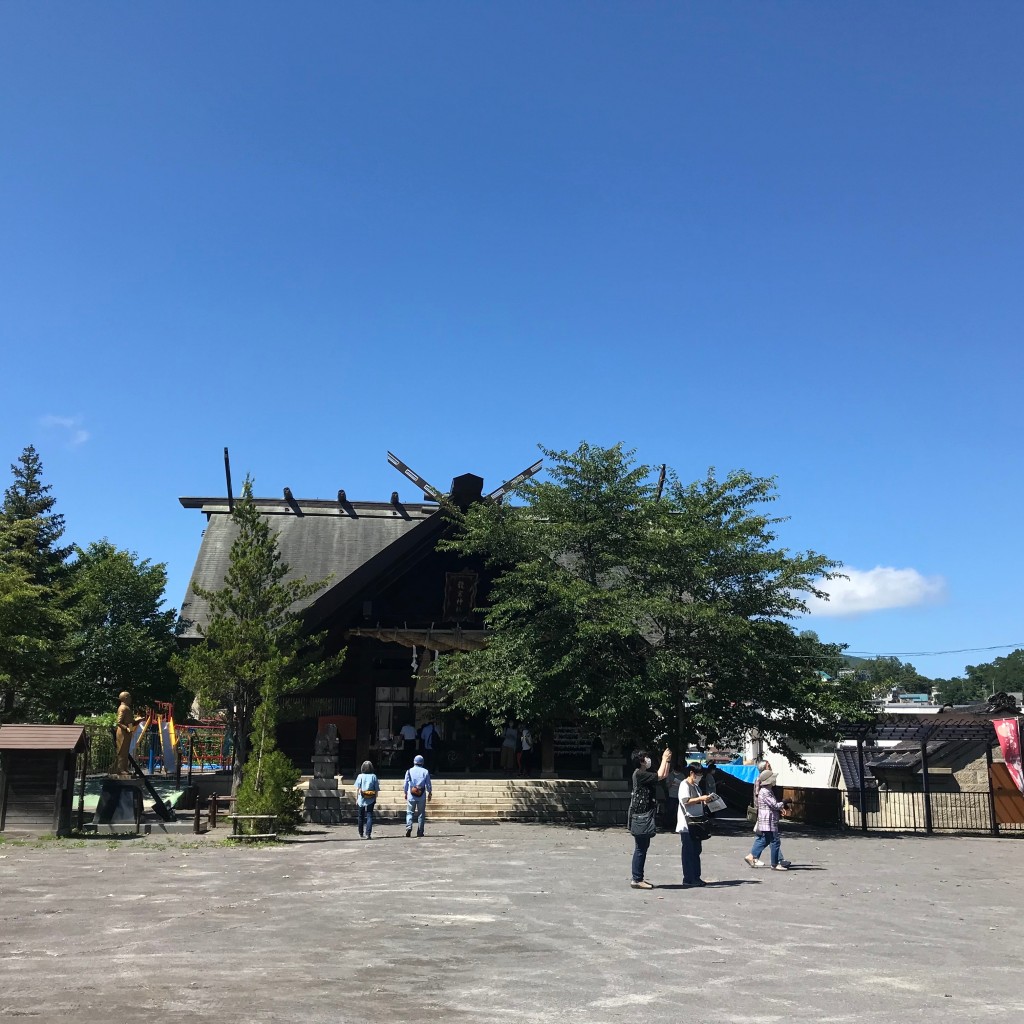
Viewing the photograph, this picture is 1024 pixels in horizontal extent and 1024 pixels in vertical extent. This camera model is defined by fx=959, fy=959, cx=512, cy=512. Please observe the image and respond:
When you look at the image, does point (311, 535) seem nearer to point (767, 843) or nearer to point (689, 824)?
point (767, 843)

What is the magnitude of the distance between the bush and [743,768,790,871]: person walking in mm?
9096

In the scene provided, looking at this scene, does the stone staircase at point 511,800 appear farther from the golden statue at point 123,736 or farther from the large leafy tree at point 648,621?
the golden statue at point 123,736

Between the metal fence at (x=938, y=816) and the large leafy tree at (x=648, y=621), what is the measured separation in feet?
12.8

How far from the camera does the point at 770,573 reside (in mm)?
22719

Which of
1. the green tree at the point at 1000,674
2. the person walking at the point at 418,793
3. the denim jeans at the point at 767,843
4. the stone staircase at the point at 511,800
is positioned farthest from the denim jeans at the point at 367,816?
the green tree at the point at 1000,674

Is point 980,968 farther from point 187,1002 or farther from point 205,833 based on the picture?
point 205,833

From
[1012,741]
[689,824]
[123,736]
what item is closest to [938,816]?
[1012,741]

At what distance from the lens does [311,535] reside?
119ft

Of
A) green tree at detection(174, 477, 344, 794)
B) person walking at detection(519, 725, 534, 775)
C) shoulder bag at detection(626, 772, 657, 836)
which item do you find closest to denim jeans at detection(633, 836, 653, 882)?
shoulder bag at detection(626, 772, 657, 836)

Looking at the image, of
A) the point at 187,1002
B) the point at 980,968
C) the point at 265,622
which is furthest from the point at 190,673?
the point at 980,968

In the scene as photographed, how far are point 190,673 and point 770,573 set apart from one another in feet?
44.3

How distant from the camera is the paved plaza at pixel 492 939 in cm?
697

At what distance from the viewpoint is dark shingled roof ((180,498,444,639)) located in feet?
113

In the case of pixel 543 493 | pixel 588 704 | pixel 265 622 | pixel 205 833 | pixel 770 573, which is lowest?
pixel 205 833
